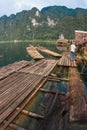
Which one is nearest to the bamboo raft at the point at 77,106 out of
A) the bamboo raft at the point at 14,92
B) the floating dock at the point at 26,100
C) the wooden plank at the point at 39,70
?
the floating dock at the point at 26,100

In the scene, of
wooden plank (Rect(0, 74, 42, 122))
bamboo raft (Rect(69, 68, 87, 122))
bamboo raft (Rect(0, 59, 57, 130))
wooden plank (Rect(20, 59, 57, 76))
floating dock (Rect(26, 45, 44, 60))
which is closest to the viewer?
bamboo raft (Rect(69, 68, 87, 122))

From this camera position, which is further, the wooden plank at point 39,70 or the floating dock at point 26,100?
the wooden plank at point 39,70

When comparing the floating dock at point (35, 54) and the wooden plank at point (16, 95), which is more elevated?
the floating dock at point (35, 54)

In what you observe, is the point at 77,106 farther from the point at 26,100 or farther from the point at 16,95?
the point at 16,95

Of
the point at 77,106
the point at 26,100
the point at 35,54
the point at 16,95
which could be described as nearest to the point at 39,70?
the point at 16,95

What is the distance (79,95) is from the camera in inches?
328

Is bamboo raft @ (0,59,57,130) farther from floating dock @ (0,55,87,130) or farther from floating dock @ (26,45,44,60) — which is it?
floating dock @ (26,45,44,60)

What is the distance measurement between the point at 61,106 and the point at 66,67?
30.5 ft

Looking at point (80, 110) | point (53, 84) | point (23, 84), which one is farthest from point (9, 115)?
point (53, 84)

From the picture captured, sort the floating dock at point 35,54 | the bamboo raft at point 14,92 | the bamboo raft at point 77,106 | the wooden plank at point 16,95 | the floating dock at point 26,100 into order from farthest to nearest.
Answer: the floating dock at point 35,54 < the wooden plank at point 16,95 < the bamboo raft at point 14,92 < the floating dock at point 26,100 < the bamboo raft at point 77,106

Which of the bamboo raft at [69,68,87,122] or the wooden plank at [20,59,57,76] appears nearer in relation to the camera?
the bamboo raft at [69,68,87,122]

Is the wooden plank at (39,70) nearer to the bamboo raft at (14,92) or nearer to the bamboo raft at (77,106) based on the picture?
the bamboo raft at (14,92)

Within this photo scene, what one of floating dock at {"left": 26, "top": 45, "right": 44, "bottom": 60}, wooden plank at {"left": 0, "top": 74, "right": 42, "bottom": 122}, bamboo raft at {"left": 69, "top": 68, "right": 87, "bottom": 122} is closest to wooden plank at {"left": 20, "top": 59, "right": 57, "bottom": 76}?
wooden plank at {"left": 0, "top": 74, "right": 42, "bottom": 122}

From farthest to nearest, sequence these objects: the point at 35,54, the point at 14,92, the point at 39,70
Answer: the point at 35,54
the point at 39,70
the point at 14,92
